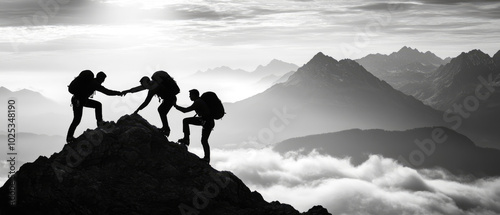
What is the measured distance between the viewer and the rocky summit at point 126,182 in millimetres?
19406

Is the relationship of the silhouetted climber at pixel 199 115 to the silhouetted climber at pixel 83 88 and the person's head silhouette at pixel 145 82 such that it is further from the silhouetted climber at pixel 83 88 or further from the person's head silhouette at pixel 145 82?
the silhouetted climber at pixel 83 88

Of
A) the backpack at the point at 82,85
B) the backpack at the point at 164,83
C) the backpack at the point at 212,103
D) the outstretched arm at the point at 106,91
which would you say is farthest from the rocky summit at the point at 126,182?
the backpack at the point at 212,103

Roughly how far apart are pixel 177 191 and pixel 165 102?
4.91 m

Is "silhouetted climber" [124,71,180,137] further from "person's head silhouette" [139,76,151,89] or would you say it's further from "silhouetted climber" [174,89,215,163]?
"silhouetted climber" [174,89,215,163]

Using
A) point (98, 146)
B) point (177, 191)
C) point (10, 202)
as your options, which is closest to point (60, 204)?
point (10, 202)

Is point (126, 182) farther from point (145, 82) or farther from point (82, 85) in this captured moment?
point (82, 85)

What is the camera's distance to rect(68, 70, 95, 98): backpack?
21938 millimetres

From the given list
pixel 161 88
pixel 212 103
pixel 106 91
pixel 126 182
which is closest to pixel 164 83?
pixel 161 88

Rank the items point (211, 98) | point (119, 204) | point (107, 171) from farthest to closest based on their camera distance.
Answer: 1. point (211, 98)
2. point (107, 171)
3. point (119, 204)

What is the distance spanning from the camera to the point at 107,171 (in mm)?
21781

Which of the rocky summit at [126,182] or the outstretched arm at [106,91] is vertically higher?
the outstretched arm at [106,91]

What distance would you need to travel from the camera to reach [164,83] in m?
23.2

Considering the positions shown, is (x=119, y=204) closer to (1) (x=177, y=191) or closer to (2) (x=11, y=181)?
(1) (x=177, y=191)

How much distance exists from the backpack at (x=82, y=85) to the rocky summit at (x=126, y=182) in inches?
83.7
